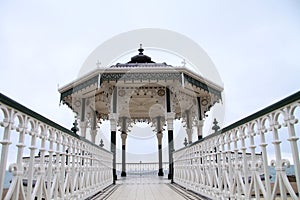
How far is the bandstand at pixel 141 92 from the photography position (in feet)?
24.2

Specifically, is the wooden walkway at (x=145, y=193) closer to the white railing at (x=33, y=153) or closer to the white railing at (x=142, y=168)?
the white railing at (x=33, y=153)

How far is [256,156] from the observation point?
259 centimetres

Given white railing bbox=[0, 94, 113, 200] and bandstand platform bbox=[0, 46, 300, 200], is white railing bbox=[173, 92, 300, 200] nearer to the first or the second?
Answer: bandstand platform bbox=[0, 46, 300, 200]

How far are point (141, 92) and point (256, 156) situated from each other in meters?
6.31

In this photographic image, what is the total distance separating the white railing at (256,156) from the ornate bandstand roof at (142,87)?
3749 millimetres

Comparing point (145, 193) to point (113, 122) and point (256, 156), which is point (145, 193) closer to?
point (256, 156)

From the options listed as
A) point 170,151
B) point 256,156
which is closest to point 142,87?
point 170,151

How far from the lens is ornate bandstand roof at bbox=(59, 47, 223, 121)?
7.36 meters

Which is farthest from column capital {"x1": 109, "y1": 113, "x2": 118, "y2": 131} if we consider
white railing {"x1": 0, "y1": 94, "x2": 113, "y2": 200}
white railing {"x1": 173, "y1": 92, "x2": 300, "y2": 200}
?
white railing {"x1": 0, "y1": 94, "x2": 113, "y2": 200}

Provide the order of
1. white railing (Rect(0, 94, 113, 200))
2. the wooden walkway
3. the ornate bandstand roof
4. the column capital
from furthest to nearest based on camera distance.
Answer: the column capital → the ornate bandstand roof → the wooden walkway → white railing (Rect(0, 94, 113, 200))

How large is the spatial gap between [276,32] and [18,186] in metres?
5.23

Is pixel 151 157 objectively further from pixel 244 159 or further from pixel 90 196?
pixel 244 159

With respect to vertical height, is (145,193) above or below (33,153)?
below

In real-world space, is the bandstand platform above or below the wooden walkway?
above
